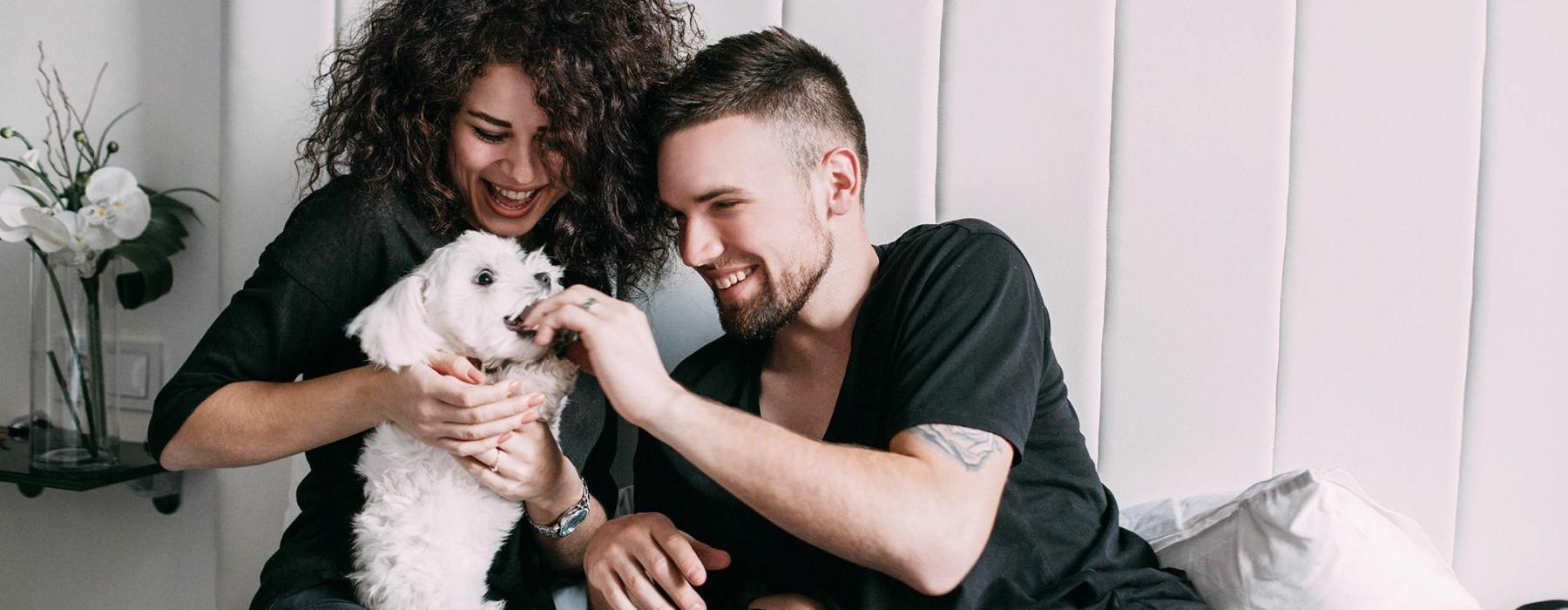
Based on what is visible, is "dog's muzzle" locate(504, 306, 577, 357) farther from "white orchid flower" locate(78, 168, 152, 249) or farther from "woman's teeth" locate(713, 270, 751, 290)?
"white orchid flower" locate(78, 168, 152, 249)

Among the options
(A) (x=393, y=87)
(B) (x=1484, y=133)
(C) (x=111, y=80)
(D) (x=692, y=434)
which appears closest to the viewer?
(D) (x=692, y=434)

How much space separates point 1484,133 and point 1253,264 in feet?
1.53

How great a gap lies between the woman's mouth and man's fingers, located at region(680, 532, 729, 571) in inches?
22.0

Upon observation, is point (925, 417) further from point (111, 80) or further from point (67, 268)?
point (111, 80)

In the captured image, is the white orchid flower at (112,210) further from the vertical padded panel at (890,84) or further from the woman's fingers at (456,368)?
the vertical padded panel at (890,84)

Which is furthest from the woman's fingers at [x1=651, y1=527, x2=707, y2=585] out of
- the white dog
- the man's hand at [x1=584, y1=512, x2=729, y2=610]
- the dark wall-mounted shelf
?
the dark wall-mounted shelf

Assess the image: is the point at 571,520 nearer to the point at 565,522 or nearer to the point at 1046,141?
the point at 565,522

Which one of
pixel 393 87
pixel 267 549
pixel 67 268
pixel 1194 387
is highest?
pixel 393 87

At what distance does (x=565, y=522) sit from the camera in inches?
54.9

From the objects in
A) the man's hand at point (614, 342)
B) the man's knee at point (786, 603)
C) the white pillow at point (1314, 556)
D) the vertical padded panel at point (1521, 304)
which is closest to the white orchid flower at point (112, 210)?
the man's hand at point (614, 342)

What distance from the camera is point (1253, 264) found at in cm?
168

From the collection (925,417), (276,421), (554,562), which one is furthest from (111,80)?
(925,417)

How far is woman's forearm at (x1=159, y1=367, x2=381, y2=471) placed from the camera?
47.0 inches

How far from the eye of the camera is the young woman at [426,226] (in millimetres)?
1250
